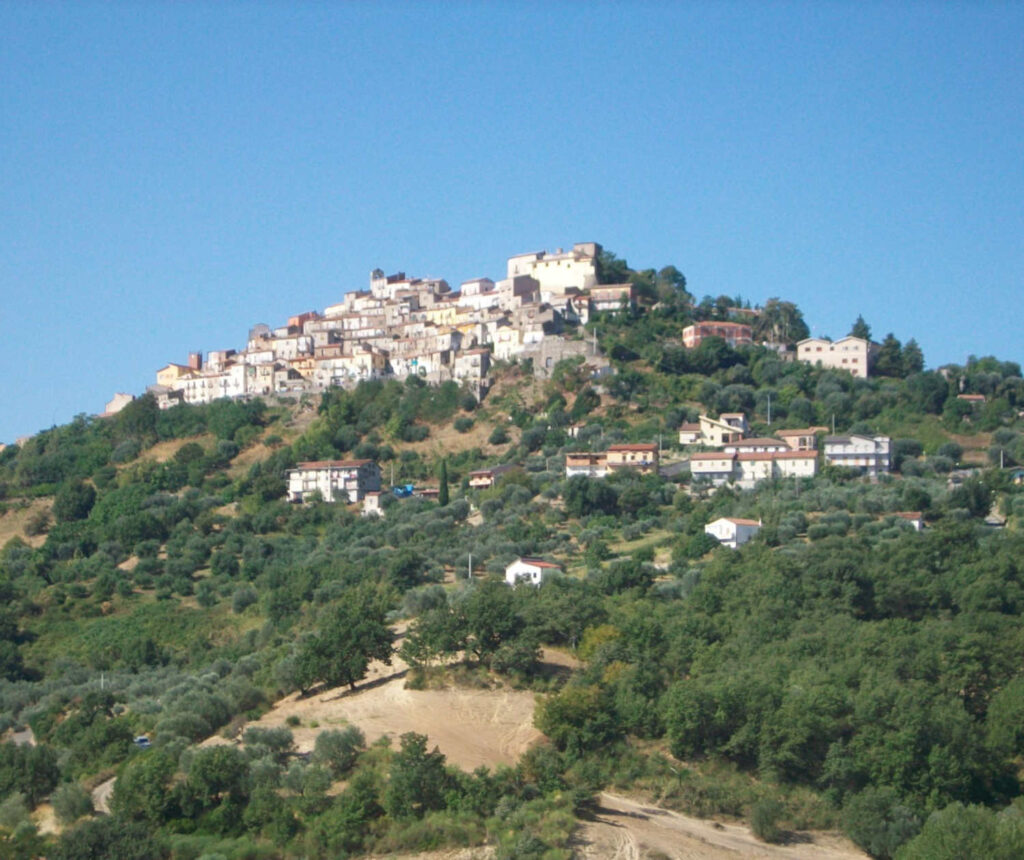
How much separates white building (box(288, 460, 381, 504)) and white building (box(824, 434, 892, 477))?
21.6 m

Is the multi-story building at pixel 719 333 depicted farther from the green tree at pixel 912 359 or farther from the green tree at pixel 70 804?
the green tree at pixel 70 804

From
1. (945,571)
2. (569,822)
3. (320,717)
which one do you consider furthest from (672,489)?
(569,822)

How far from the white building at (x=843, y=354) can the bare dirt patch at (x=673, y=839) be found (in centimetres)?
5027

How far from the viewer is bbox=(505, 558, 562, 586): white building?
166 feet

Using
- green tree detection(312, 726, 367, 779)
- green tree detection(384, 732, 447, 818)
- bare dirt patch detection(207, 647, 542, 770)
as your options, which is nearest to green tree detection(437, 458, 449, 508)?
bare dirt patch detection(207, 647, 542, 770)

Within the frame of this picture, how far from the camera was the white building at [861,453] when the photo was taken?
2581 inches

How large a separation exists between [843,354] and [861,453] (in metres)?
17.0

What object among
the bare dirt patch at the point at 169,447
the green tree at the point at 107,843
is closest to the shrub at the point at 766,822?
the green tree at the point at 107,843

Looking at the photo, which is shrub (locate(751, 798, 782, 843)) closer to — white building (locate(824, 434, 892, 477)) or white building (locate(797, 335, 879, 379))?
white building (locate(824, 434, 892, 477))

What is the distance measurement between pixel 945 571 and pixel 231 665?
22.4 metres

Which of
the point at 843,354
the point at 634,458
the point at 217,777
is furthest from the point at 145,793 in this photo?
the point at 843,354

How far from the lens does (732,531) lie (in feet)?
178

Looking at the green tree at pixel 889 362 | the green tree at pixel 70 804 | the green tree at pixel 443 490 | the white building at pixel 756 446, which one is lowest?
the green tree at pixel 70 804

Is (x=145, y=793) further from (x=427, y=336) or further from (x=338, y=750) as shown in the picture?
(x=427, y=336)
